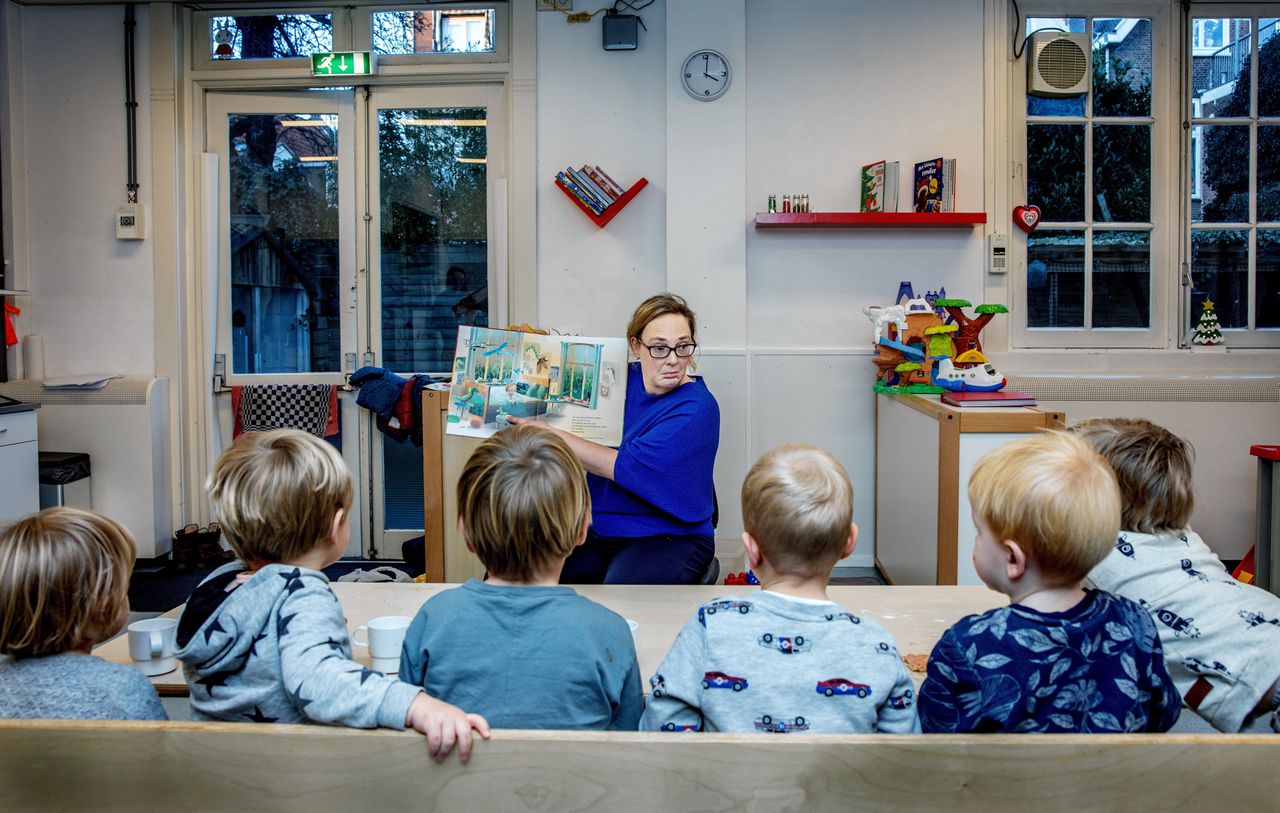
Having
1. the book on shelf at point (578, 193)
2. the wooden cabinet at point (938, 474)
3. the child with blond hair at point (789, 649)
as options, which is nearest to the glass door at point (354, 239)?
the book on shelf at point (578, 193)

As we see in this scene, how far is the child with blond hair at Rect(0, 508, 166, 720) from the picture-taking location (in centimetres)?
108

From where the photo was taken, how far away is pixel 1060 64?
4020 mm

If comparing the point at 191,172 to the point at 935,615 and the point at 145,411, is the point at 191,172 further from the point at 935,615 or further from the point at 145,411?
the point at 935,615

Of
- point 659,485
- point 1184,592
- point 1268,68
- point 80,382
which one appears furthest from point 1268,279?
point 80,382

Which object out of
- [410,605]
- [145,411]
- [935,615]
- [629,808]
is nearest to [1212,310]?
[935,615]

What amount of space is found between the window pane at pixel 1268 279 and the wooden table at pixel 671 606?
3236mm

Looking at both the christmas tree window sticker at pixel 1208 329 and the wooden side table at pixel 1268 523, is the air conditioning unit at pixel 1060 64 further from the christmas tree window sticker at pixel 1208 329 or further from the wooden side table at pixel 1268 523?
the wooden side table at pixel 1268 523

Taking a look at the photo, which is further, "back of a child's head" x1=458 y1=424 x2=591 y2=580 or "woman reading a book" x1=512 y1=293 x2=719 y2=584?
"woman reading a book" x1=512 y1=293 x2=719 y2=584

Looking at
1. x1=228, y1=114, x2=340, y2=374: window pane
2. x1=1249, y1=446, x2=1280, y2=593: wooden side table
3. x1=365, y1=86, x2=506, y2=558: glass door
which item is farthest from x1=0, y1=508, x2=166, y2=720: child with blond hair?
x1=1249, y1=446, x2=1280, y2=593: wooden side table

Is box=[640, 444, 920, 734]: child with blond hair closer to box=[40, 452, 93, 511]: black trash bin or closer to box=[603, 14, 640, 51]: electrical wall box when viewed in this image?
box=[603, 14, 640, 51]: electrical wall box

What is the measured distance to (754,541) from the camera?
3.90 ft

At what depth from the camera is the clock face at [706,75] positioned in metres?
3.95

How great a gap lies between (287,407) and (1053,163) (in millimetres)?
3623

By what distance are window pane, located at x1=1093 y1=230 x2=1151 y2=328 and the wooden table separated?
2867mm
